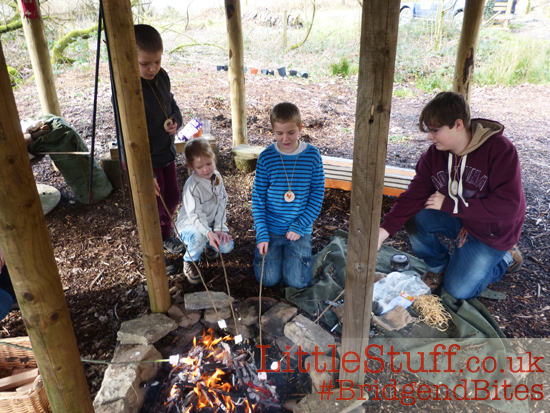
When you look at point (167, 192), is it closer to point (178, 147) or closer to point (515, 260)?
point (178, 147)

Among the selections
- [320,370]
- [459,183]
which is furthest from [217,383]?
[459,183]

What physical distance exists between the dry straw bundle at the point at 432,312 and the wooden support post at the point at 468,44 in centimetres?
215

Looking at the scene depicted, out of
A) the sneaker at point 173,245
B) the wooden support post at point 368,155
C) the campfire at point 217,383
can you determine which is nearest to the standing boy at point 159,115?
the sneaker at point 173,245

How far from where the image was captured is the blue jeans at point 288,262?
3018mm

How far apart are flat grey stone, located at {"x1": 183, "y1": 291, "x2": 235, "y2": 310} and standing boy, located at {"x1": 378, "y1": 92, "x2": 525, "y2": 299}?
116 centimetres

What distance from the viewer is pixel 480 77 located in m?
8.72

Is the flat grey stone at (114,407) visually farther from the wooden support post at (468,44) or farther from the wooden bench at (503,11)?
the wooden bench at (503,11)

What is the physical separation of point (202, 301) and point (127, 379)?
0.71 m

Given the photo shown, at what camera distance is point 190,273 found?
3.07 meters

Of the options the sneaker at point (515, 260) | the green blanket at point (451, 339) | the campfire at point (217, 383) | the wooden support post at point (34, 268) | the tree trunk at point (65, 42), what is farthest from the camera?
the tree trunk at point (65, 42)

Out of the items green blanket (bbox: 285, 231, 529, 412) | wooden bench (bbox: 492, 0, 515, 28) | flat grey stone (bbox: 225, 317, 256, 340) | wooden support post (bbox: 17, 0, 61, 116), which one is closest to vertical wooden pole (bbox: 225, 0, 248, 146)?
wooden support post (bbox: 17, 0, 61, 116)

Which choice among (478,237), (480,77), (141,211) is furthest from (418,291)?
(480,77)

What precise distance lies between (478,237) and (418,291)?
57 cm

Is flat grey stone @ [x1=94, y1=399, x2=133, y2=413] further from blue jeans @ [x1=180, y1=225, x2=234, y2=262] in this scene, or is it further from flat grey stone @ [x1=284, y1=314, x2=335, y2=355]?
blue jeans @ [x1=180, y1=225, x2=234, y2=262]
